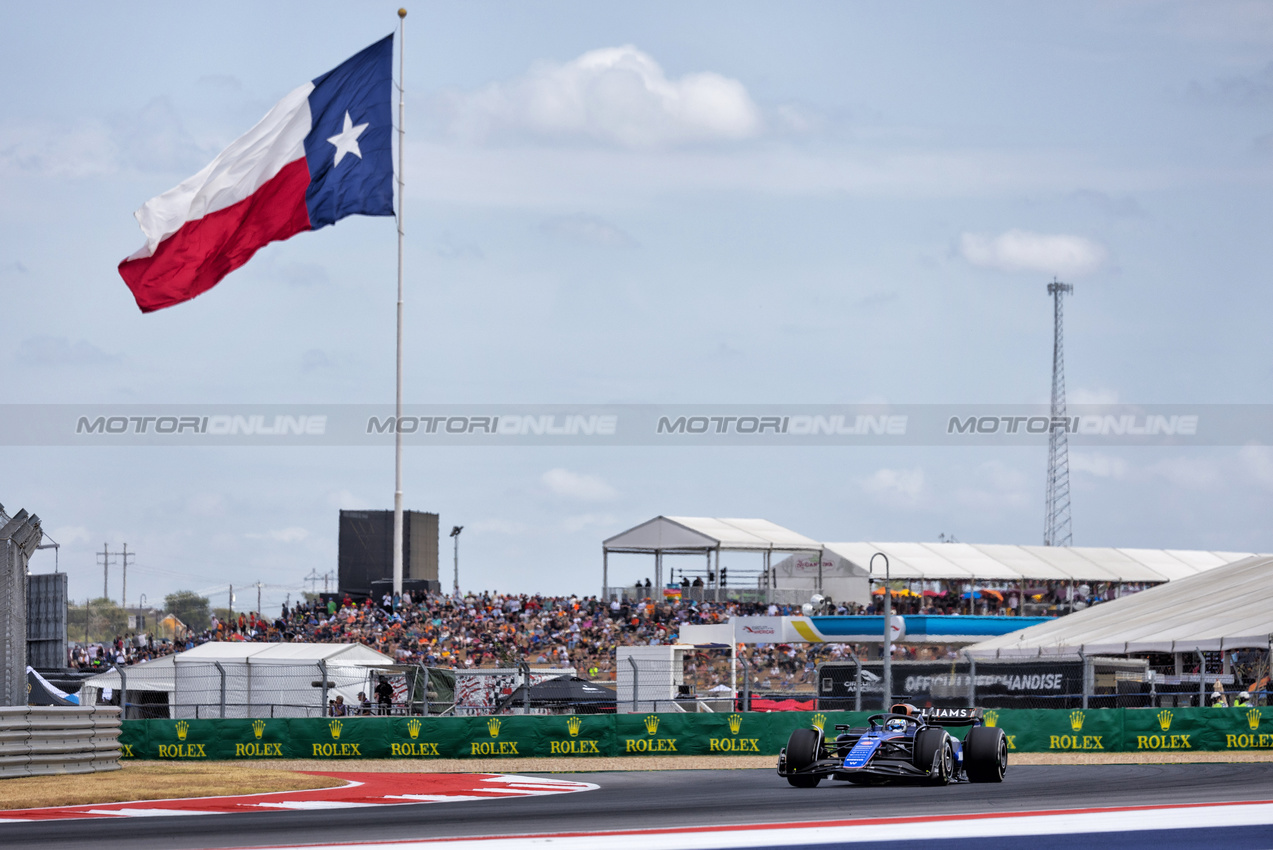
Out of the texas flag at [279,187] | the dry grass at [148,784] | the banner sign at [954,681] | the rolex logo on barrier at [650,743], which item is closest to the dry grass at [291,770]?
the dry grass at [148,784]

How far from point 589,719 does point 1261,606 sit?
15262 mm

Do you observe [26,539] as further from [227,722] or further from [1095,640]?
[1095,640]

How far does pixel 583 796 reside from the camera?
16.9 meters

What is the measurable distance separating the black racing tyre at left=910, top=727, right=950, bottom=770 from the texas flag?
636 inches

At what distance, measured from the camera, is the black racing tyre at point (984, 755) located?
1688cm

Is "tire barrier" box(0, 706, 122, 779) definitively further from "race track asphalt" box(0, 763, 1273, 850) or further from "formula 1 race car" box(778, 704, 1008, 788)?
"formula 1 race car" box(778, 704, 1008, 788)

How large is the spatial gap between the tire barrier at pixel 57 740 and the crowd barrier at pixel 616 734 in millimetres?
3357

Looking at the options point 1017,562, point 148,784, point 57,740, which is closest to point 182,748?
point 57,740

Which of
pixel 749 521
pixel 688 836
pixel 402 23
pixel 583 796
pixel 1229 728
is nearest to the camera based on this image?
pixel 688 836

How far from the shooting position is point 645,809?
14.9m


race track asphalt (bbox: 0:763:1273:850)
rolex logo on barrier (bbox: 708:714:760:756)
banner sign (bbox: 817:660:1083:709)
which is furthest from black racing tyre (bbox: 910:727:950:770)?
banner sign (bbox: 817:660:1083:709)

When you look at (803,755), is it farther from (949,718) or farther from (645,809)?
(645,809)

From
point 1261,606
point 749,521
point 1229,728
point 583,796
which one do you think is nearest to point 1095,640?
point 1261,606

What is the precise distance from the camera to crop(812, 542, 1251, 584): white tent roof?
53.8 m
